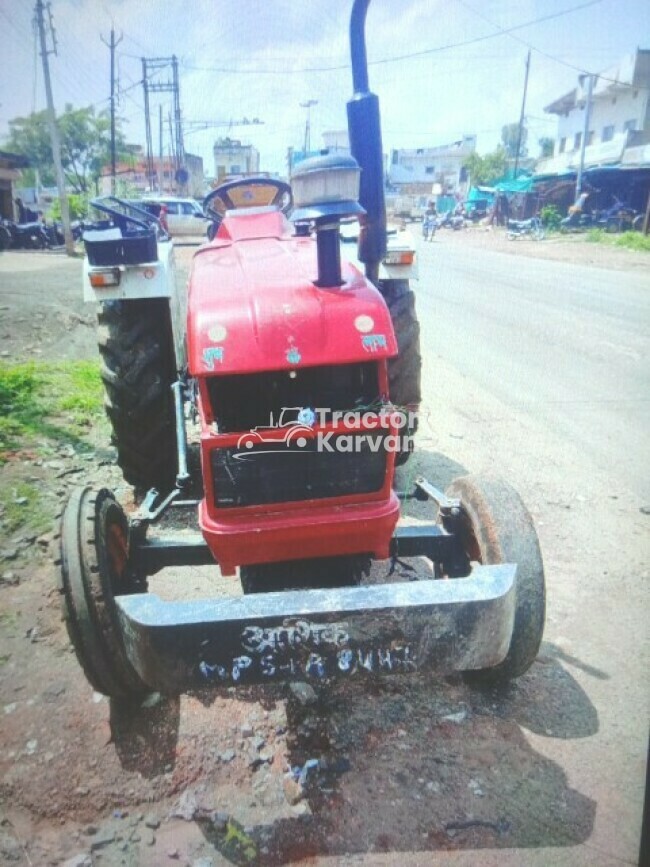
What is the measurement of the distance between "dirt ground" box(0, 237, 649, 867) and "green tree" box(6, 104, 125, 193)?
1650 millimetres

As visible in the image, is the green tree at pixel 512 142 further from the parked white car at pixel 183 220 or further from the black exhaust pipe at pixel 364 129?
the black exhaust pipe at pixel 364 129

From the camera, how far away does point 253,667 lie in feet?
6.36

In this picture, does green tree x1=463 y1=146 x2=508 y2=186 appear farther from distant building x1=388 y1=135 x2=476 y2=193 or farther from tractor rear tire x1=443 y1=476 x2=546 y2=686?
tractor rear tire x1=443 y1=476 x2=546 y2=686

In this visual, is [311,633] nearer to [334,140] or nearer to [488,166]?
[334,140]

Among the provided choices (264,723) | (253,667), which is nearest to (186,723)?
(264,723)

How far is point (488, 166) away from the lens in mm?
43406

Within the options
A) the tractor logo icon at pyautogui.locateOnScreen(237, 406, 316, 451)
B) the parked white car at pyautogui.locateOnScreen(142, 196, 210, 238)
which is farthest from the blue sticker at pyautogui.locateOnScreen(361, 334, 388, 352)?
the parked white car at pyautogui.locateOnScreen(142, 196, 210, 238)

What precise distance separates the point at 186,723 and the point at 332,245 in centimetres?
198

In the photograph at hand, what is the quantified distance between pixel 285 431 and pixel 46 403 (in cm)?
424

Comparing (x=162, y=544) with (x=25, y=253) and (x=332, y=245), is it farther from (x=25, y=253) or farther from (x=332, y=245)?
(x=25, y=253)

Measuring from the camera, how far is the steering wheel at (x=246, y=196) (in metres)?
4.23

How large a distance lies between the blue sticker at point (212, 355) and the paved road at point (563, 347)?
10.9ft

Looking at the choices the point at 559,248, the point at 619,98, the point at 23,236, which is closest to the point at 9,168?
the point at 619,98

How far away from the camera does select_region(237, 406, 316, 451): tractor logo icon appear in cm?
230
